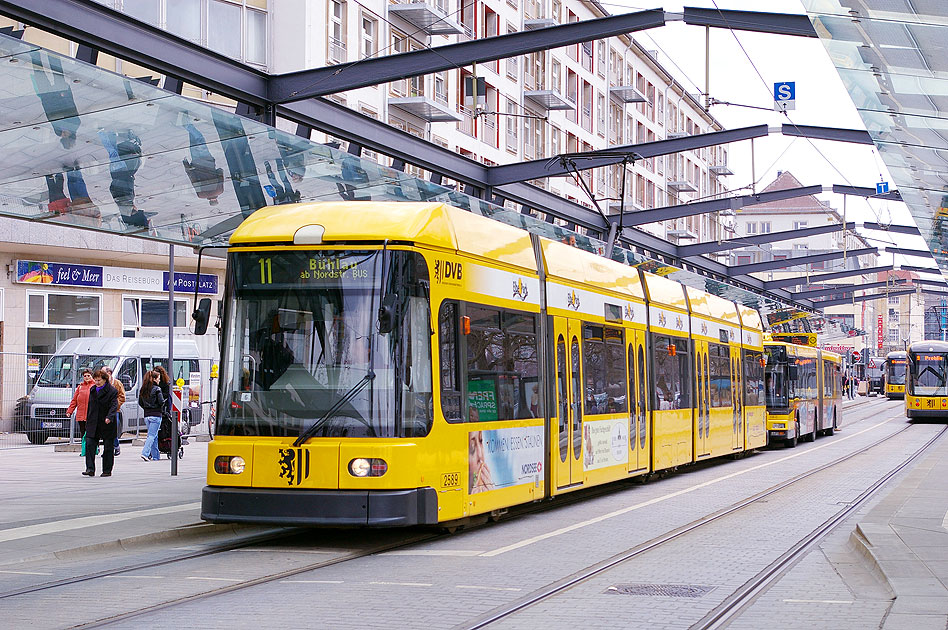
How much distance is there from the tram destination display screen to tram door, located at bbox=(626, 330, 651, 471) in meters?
7.71

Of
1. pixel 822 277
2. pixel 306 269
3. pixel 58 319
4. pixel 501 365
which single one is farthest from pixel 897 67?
pixel 822 277

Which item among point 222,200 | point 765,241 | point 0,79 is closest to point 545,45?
point 222,200

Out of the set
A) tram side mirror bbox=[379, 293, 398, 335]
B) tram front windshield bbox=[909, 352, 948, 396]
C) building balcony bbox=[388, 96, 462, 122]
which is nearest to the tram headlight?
tram side mirror bbox=[379, 293, 398, 335]

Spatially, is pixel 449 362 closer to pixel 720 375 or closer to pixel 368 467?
pixel 368 467

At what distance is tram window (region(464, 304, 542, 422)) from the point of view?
1268cm

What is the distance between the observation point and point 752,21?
697 inches

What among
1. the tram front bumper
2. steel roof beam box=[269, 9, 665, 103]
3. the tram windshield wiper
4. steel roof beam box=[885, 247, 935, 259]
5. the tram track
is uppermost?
steel roof beam box=[885, 247, 935, 259]

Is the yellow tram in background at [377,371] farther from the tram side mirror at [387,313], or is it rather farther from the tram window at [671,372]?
the tram window at [671,372]

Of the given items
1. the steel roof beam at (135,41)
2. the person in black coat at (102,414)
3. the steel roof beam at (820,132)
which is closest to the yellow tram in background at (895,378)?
the steel roof beam at (820,132)

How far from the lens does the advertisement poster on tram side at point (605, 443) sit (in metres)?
16.2

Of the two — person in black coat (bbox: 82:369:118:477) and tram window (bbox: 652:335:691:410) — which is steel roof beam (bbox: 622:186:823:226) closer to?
tram window (bbox: 652:335:691:410)

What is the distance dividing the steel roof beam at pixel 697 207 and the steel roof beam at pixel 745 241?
2.12 meters

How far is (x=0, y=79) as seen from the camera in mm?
11617

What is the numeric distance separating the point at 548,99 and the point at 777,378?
83.7 feet
